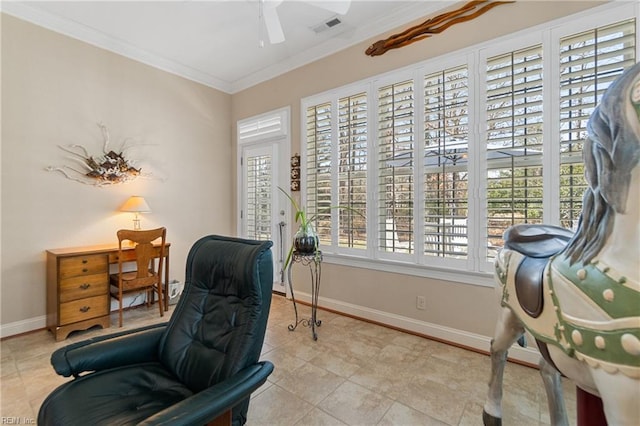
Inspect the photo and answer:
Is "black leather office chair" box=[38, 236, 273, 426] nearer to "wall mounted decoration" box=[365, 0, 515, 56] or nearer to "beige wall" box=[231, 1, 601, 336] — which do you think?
"beige wall" box=[231, 1, 601, 336]

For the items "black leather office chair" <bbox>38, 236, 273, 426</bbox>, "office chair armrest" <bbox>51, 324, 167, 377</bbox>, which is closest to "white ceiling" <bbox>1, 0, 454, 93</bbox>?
"black leather office chair" <bbox>38, 236, 273, 426</bbox>

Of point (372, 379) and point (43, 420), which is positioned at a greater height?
point (43, 420)

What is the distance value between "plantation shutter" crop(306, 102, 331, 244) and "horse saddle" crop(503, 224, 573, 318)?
221cm

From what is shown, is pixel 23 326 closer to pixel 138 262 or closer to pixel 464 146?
pixel 138 262

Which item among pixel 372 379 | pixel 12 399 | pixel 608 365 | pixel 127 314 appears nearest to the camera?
pixel 608 365

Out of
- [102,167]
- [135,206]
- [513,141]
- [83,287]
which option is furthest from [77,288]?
[513,141]

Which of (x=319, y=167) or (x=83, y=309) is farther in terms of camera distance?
(x=319, y=167)

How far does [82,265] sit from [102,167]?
1136 millimetres

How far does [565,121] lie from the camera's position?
2.06 metres

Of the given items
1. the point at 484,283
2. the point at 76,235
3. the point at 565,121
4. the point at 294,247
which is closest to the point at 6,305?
the point at 76,235

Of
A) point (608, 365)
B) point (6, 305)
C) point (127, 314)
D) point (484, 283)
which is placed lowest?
point (127, 314)

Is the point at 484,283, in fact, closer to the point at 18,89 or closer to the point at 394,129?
the point at 394,129

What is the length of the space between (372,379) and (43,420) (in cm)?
176

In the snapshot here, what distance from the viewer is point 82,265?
2807 millimetres
